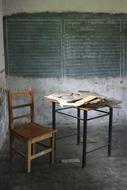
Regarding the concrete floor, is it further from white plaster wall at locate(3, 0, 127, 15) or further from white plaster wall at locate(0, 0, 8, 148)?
white plaster wall at locate(3, 0, 127, 15)

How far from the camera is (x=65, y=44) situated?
14.8ft

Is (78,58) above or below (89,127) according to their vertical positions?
above

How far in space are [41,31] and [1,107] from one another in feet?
4.61

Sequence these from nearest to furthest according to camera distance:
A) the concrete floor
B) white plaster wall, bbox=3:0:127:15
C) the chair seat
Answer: the concrete floor < the chair seat < white plaster wall, bbox=3:0:127:15

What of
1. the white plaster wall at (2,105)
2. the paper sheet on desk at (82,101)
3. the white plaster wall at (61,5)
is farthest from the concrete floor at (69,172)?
the white plaster wall at (61,5)

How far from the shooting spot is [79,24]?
446 cm

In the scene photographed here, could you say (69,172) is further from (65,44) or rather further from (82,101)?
(65,44)

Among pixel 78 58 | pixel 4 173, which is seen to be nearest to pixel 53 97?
pixel 4 173

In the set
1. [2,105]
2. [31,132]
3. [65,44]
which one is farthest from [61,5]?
[31,132]

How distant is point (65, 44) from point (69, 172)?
2.15m

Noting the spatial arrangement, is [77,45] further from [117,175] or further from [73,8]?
[117,175]

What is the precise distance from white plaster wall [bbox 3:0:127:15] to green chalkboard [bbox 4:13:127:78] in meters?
0.08

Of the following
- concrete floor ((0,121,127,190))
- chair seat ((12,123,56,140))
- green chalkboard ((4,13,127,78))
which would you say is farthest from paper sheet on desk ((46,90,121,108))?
green chalkboard ((4,13,127,78))

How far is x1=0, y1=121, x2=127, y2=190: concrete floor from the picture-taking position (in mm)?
2861
